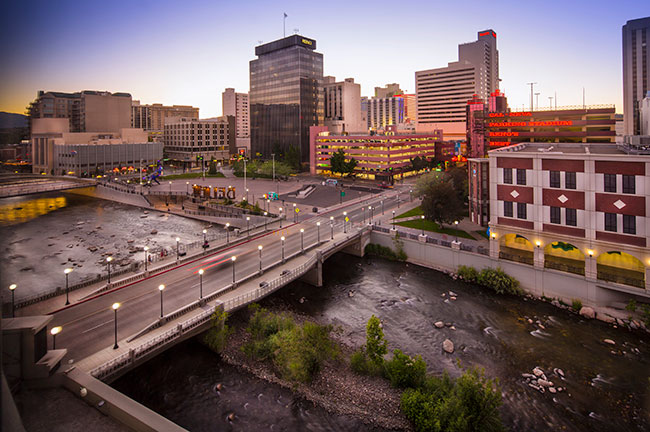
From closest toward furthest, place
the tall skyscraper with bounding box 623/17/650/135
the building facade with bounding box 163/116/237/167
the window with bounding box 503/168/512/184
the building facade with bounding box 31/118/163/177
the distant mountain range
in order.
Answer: the distant mountain range
the window with bounding box 503/168/512/184
the building facade with bounding box 31/118/163/177
the tall skyscraper with bounding box 623/17/650/135
the building facade with bounding box 163/116/237/167

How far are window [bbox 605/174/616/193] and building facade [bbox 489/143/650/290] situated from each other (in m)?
0.03

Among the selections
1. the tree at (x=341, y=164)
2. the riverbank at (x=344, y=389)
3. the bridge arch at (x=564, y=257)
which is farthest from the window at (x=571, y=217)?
the tree at (x=341, y=164)

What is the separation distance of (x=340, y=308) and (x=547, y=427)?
69.5 ft

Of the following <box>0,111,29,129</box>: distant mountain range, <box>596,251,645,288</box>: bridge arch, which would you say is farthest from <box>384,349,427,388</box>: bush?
<box>0,111,29,129</box>: distant mountain range

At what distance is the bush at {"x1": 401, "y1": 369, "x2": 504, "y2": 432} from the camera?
76.2 ft

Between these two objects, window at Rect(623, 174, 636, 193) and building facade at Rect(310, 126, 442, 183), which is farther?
building facade at Rect(310, 126, 442, 183)

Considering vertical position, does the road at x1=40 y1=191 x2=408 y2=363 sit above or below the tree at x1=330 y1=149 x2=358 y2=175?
below

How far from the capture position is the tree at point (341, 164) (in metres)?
118

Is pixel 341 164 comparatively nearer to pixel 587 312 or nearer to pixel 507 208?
pixel 507 208

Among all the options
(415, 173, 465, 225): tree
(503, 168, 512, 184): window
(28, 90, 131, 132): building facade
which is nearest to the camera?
(503, 168, 512, 184): window

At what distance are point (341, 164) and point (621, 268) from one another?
84.6 metres

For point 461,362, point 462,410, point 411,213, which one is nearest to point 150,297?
point 462,410

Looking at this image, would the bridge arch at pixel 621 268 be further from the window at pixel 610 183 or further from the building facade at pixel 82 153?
the building facade at pixel 82 153

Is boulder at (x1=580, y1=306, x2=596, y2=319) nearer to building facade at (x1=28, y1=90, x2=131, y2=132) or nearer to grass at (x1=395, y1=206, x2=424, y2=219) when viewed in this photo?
grass at (x1=395, y1=206, x2=424, y2=219)
